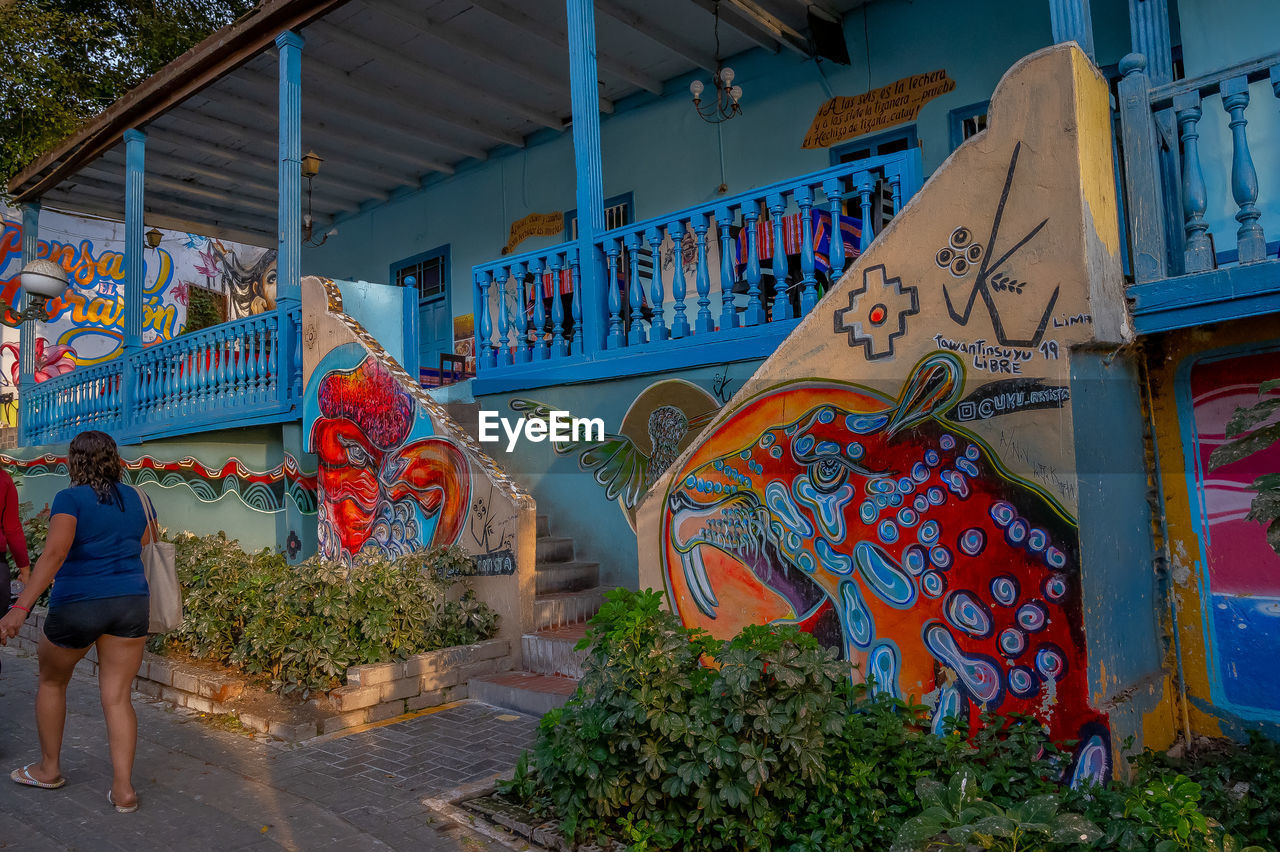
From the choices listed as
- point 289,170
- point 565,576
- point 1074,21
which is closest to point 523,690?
point 565,576

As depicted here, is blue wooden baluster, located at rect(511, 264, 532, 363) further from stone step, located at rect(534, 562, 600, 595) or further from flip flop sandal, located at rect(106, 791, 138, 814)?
flip flop sandal, located at rect(106, 791, 138, 814)

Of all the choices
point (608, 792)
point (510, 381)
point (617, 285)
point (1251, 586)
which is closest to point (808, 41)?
point (617, 285)

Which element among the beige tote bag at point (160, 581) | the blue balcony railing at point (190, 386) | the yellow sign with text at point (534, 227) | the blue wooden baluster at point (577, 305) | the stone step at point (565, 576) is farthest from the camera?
the yellow sign with text at point (534, 227)

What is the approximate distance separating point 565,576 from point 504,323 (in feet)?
8.15

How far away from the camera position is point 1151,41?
444 centimetres

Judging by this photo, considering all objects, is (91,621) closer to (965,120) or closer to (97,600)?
(97,600)

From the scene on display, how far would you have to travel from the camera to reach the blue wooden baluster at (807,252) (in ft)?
19.2

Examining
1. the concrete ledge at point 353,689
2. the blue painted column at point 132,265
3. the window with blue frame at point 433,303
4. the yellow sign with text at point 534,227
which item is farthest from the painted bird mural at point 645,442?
the blue painted column at point 132,265

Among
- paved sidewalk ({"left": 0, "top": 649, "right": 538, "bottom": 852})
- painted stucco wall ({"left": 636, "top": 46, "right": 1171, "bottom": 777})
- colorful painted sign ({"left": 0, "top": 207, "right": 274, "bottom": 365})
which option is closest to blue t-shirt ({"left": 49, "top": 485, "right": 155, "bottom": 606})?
paved sidewalk ({"left": 0, "top": 649, "right": 538, "bottom": 852})

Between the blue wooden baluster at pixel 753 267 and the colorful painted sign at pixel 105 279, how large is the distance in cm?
1508

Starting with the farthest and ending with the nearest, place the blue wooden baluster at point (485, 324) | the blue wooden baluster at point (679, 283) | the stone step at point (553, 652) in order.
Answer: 1. the blue wooden baluster at point (485, 324)
2. the blue wooden baluster at point (679, 283)
3. the stone step at point (553, 652)

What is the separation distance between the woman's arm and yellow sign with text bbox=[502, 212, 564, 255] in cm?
878

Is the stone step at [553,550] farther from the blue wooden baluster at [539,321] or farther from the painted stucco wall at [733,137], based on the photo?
the painted stucco wall at [733,137]

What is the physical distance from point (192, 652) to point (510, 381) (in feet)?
11.2
